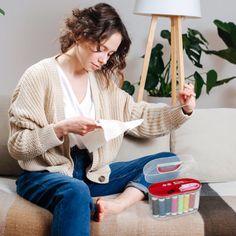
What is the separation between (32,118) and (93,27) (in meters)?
0.38

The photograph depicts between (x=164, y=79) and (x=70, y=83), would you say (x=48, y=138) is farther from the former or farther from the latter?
(x=164, y=79)

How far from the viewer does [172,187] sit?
171 centimetres

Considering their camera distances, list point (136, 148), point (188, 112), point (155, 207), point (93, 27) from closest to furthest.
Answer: point (155, 207)
point (93, 27)
point (188, 112)
point (136, 148)

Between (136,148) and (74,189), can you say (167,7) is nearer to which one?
(136,148)

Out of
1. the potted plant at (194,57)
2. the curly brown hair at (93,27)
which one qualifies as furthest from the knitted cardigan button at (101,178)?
the potted plant at (194,57)

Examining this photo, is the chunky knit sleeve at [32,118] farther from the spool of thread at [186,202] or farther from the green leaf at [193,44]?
the green leaf at [193,44]

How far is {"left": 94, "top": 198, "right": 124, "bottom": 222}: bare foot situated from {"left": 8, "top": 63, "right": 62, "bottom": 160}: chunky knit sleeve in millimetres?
253

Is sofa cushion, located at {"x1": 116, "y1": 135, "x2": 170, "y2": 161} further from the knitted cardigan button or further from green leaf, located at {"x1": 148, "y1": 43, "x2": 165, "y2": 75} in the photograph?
green leaf, located at {"x1": 148, "y1": 43, "x2": 165, "y2": 75}

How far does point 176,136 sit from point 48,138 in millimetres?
692

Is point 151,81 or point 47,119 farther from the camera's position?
point 151,81

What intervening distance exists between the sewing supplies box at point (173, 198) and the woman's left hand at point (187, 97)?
1.07ft

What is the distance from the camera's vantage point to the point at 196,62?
118 inches

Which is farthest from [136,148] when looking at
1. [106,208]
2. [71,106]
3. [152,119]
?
[106,208]

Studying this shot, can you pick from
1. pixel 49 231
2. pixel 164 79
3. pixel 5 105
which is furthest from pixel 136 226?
pixel 164 79
